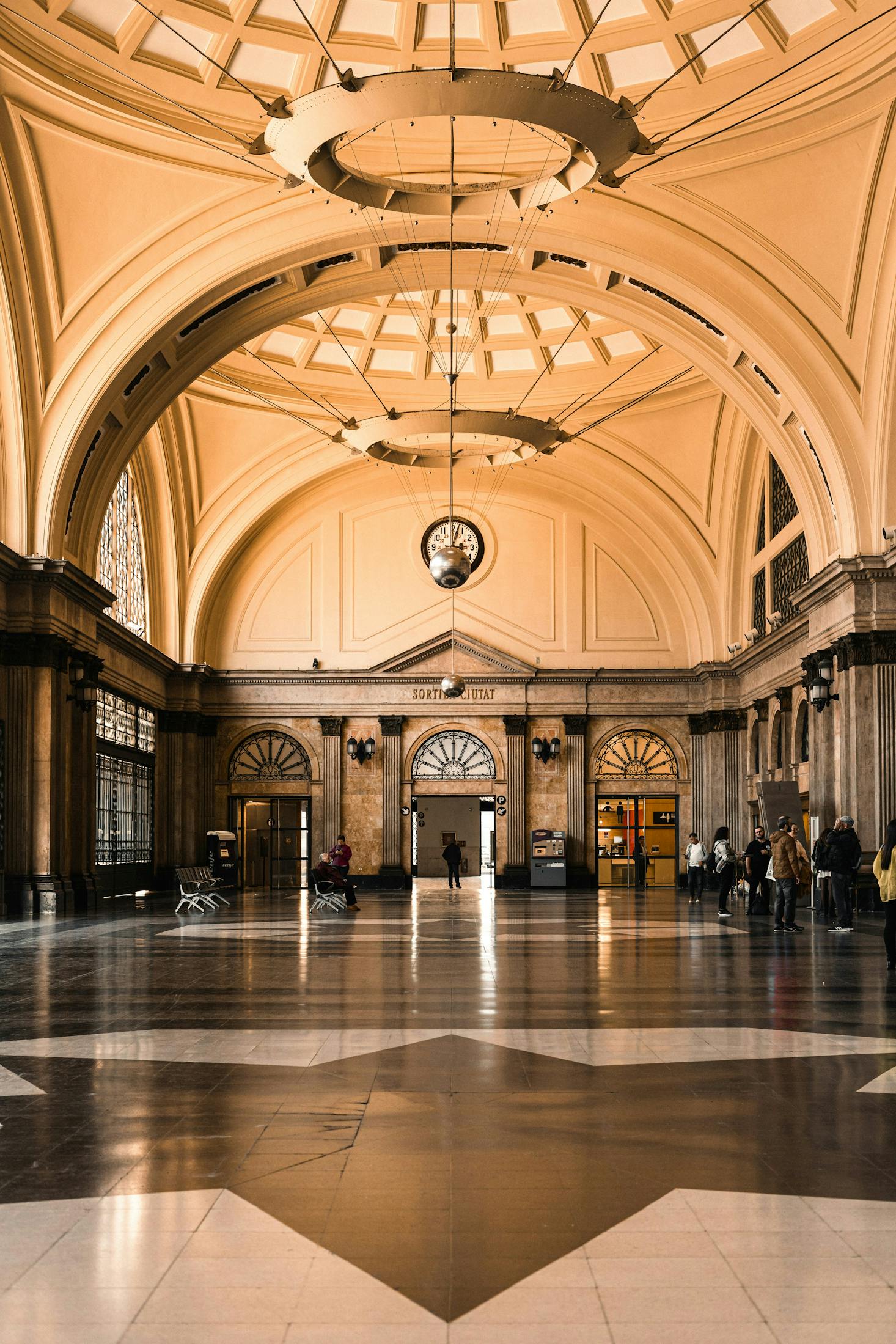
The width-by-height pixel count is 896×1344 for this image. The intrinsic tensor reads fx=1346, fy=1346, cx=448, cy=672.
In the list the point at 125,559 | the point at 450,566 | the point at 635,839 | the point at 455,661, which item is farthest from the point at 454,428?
the point at 635,839

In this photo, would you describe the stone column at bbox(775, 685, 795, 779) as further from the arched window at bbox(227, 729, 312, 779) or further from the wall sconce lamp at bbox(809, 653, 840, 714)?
the arched window at bbox(227, 729, 312, 779)

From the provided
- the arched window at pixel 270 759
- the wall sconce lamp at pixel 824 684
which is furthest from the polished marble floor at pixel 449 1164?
the arched window at pixel 270 759

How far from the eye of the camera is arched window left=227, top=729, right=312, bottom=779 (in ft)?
109

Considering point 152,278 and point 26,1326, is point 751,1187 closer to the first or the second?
point 26,1326

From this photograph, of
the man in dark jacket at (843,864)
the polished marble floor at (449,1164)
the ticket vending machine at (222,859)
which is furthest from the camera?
the ticket vending machine at (222,859)

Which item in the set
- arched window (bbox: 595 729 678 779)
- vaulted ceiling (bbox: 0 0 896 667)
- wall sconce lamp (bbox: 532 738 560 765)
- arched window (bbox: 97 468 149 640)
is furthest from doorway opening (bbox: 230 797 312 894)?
arched window (bbox: 595 729 678 779)

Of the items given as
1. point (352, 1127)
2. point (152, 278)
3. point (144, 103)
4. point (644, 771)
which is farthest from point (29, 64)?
point (644, 771)

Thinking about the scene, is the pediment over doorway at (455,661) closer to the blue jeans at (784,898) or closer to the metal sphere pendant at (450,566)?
the metal sphere pendant at (450,566)

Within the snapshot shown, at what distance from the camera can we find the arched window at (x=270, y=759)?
109 ft

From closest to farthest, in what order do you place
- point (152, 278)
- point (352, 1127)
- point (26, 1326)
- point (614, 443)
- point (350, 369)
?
1. point (26, 1326)
2. point (352, 1127)
3. point (152, 278)
4. point (350, 369)
5. point (614, 443)

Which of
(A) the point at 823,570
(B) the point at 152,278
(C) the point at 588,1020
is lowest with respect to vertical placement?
(C) the point at 588,1020

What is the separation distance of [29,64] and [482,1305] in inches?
638

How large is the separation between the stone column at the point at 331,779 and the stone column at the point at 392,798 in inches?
41.4

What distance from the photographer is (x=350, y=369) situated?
90.5ft
